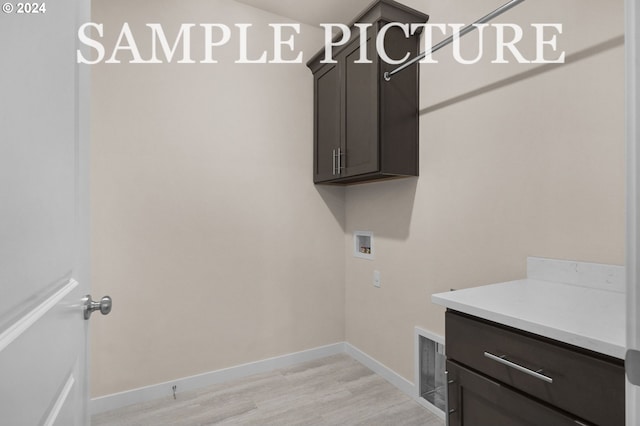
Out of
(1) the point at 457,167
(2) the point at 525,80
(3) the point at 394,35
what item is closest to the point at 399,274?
(1) the point at 457,167

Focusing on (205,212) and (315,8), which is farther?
(315,8)

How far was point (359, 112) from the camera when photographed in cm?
205

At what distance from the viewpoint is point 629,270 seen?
1.33 feet

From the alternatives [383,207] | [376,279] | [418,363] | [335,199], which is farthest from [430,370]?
[335,199]

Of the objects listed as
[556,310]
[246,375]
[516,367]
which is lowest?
[246,375]

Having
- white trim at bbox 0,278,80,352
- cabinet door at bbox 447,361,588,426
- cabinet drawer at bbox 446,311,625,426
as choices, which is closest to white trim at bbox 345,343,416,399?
cabinet door at bbox 447,361,588,426

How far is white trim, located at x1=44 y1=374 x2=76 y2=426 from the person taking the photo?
22.2 inches

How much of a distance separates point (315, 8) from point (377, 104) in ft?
3.62

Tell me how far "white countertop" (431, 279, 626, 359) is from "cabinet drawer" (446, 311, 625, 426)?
0.03 metres

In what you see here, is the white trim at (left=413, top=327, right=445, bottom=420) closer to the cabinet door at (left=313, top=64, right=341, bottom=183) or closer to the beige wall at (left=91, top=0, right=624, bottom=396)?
the beige wall at (left=91, top=0, right=624, bottom=396)

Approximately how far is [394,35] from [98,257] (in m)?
2.26

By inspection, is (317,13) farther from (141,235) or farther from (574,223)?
(574,223)

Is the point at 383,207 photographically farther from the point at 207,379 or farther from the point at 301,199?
the point at 207,379

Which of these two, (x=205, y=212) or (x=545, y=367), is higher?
(x=205, y=212)
